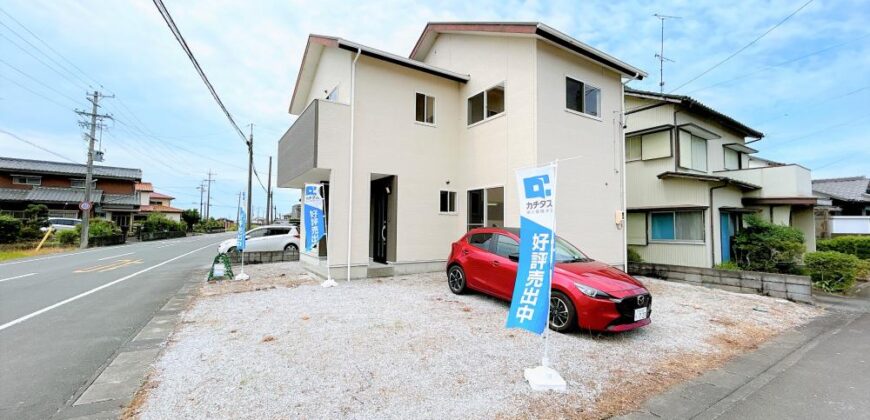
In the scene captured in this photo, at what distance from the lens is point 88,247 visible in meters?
22.0

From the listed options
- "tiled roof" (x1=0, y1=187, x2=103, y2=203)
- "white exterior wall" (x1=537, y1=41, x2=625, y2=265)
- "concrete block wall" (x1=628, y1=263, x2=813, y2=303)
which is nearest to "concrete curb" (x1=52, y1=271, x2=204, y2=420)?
"white exterior wall" (x1=537, y1=41, x2=625, y2=265)

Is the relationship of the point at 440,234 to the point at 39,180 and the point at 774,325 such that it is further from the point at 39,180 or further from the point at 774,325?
the point at 39,180

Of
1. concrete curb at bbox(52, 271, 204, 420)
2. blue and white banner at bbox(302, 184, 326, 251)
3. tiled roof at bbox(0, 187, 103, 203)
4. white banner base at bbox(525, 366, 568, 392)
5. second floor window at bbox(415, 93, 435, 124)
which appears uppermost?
second floor window at bbox(415, 93, 435, 124)

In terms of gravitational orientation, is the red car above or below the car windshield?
below

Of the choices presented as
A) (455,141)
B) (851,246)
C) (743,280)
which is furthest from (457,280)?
(851,246)

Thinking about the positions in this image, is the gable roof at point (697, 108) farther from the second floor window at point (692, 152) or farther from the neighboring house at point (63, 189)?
the neighboring house at point (63, 189)

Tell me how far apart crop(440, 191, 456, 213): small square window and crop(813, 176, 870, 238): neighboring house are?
16725 millimetres

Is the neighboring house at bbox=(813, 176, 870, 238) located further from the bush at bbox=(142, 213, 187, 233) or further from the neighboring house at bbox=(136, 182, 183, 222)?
the neighboring house at bbox=(136, 182, 183, 222)

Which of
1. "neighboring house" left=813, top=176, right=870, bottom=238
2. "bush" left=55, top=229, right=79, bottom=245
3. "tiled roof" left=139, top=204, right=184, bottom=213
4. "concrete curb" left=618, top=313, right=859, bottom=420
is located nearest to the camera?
"concrete curb" left=618, top=313, right=859, bottom=420

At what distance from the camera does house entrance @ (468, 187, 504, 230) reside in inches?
364

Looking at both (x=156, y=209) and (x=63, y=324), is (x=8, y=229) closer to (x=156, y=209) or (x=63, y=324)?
(x=63, y=324)

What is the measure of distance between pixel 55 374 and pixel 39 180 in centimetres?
4048

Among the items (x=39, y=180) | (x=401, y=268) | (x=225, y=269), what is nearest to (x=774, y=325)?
(x=401, y=268)

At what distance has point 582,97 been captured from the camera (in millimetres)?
9633
